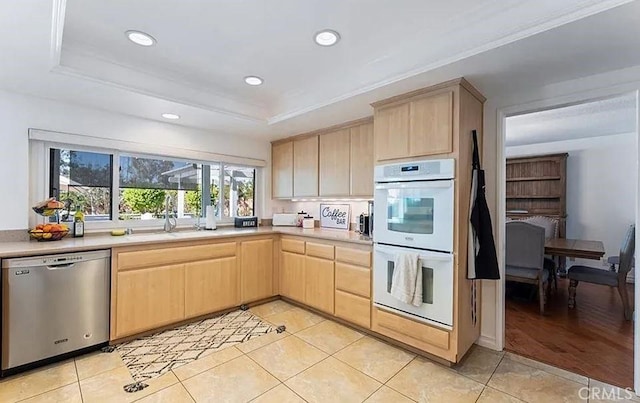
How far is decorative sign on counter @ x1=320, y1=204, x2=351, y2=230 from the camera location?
384 centimetres

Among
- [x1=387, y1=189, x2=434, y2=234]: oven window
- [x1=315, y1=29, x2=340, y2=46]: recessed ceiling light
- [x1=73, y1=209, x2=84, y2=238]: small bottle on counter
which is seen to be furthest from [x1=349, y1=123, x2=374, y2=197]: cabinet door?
[x1=73, y1=209, x2=84, y2=238]: small bottle on counter

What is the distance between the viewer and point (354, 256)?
2.88 meters

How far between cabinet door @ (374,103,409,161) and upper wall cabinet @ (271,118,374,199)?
0.51m

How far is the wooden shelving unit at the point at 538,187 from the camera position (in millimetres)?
5270

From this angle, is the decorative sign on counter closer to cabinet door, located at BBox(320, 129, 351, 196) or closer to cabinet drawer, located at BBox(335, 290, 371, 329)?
cabinet door, located at BBox(320, 129, 351, 196)

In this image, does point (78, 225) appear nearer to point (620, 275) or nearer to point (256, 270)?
point (256, 270)

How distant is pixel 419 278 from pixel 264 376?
1359 mm

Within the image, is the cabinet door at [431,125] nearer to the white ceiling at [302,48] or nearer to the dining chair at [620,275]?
the white ceiling at [302,48]

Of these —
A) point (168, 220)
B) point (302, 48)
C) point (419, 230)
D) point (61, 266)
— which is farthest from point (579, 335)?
point (61, 266)

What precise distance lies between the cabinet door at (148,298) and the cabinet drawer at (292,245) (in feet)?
3.89

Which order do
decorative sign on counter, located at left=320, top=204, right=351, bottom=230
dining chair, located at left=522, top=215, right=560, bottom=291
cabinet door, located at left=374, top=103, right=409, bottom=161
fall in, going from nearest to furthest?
1. cabinet door, located at left=374, top=103, right=409, bottom=161
2. decorative sign on counter, located at left=320, top=204, right=351, bottom=230
3. dining chair, located at left=522, top=215, right=560, bottom=291

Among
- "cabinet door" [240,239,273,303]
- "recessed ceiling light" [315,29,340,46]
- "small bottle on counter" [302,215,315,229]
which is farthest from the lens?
"small bottle on counter" [302,215,315,229]

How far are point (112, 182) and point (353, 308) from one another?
284 centimetres

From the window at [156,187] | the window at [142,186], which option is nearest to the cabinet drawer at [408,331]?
the window at [142,186]
